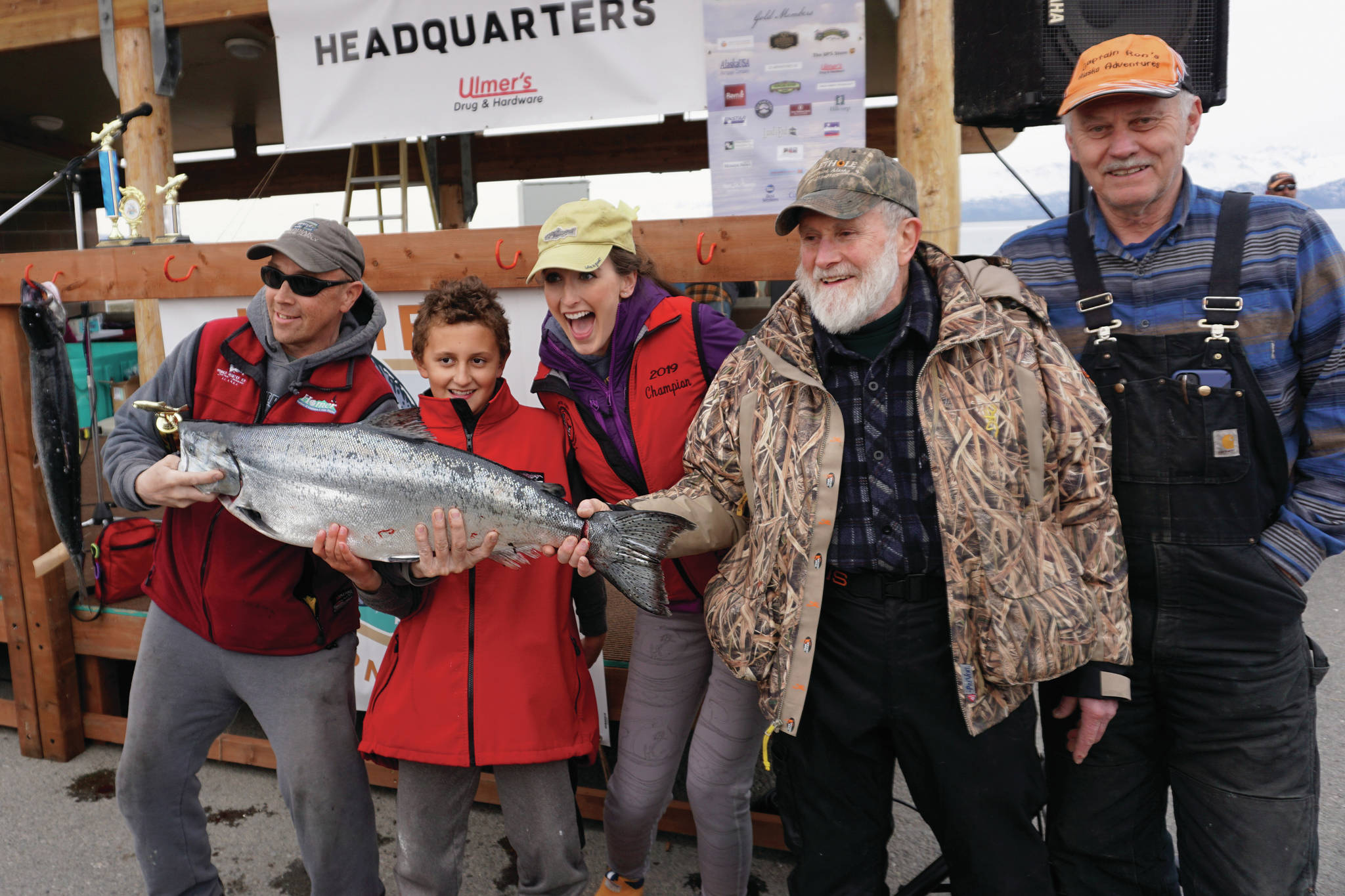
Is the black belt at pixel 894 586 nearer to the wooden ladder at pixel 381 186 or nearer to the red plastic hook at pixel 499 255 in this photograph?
the red plastic hook at pixel 499 255

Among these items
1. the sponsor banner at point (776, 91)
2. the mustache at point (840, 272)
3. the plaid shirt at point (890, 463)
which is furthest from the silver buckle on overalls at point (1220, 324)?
the sponsor banner at point (776, 91)

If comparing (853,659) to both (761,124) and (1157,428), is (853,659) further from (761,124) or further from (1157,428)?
(761,124)

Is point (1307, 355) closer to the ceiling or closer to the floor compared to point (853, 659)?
closer to the ceiling

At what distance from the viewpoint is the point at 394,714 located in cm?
247

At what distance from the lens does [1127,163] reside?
2240 millimetres

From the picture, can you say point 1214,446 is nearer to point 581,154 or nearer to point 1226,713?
point 1226,713

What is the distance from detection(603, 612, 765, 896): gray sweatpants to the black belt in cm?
62

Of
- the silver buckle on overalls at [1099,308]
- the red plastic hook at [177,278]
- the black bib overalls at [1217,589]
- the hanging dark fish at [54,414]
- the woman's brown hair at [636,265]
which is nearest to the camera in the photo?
the black bib overalls at [1217,589]

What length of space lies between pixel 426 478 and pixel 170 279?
99.0 inches

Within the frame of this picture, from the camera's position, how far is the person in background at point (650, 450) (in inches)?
105

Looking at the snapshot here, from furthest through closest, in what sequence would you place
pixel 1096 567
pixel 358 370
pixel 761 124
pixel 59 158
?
pixel 59 158
pixel 761 124
pixel 358 370
pixel 1096 567

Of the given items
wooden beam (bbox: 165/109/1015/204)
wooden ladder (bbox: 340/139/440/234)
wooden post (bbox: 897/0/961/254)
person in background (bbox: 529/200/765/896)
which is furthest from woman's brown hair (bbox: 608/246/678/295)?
Result: wooden beam (bbox: 165/109/1015/204)

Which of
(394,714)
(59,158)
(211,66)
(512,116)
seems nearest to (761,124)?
(512,116)

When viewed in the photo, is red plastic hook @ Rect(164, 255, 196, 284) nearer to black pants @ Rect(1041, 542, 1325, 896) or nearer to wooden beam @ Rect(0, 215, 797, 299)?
wooden beam @ Rect(0, 215, 797, 299)
